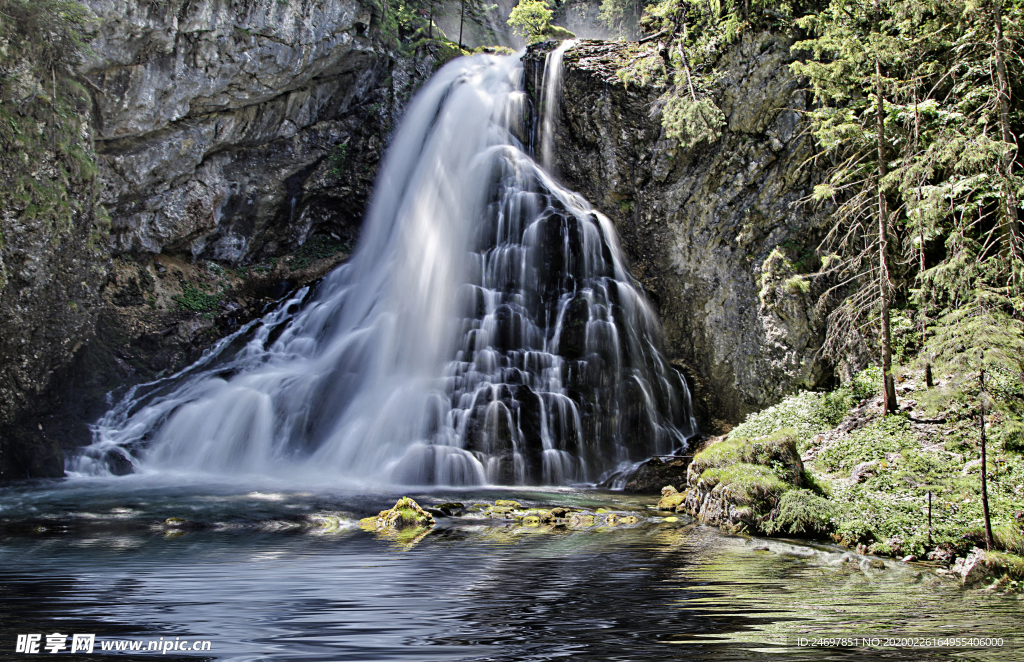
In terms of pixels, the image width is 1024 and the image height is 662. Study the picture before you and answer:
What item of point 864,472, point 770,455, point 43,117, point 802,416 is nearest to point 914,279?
point 802,416

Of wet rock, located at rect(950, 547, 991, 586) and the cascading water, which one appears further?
the cascading water

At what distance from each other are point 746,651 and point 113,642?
3.85 m

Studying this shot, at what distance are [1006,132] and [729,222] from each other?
6.61 metres

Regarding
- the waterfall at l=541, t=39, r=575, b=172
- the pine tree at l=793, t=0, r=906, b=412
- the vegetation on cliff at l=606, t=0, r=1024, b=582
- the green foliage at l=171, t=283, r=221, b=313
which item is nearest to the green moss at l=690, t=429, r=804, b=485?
the vegetation on cliff at l=606, t=0, r=1024, b=582

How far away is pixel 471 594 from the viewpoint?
5031 millimetres

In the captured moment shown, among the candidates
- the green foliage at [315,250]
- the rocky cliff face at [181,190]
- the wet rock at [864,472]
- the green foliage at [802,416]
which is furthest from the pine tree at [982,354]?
the green foliage at [315,250]

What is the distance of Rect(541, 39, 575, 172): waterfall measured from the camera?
20797 millimetres

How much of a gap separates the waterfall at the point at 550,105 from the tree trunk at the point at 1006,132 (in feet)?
41.6

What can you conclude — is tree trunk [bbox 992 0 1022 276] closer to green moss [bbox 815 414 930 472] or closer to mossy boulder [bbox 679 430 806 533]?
green moss [bbox 815 414 930 472]

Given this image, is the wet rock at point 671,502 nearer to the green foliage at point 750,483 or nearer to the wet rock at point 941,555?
the green foliage at point 750,483

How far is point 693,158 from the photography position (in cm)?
1744

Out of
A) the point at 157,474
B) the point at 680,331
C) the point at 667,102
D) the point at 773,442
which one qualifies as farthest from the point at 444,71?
the point at 773,442

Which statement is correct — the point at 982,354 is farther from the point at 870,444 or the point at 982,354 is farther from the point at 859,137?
the point at 859,137

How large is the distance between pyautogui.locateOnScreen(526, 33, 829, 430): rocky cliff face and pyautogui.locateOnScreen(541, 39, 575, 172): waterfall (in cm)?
146
